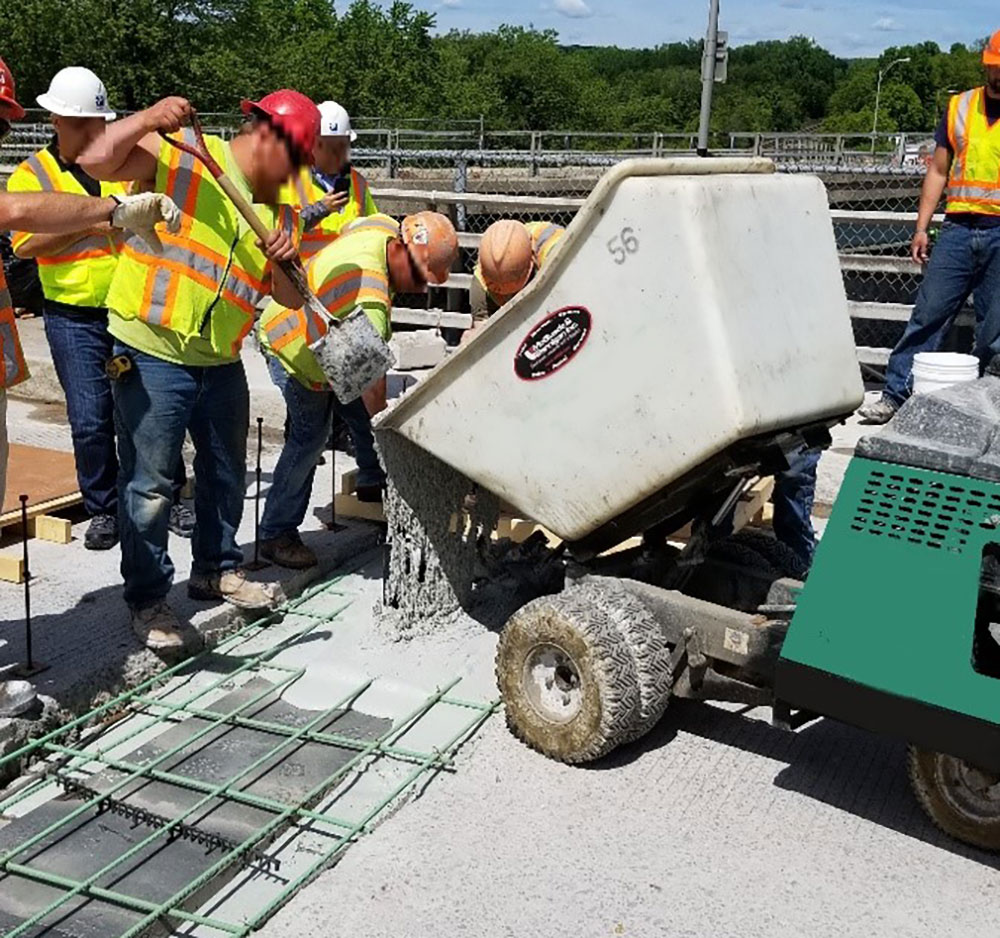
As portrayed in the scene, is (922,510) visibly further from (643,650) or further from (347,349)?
(347,349)

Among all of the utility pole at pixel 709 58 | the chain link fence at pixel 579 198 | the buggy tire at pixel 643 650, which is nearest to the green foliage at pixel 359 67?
the chain link fence at pixel 579 198

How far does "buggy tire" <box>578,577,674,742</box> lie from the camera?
12.0 ft

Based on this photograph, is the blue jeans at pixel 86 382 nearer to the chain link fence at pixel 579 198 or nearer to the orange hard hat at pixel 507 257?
the orange hard hat at pixel 507 257

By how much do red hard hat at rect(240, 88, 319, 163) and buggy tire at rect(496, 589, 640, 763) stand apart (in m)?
1.61

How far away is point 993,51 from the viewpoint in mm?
6375

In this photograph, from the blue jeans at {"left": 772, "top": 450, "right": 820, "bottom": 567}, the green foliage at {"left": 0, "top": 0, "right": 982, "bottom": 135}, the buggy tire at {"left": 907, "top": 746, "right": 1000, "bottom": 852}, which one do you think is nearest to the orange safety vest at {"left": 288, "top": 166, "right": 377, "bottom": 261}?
the blue jeans at {"left": 772, "top": 450, "right": 820, "bottom": 567}

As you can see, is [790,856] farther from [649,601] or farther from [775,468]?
[775,468]

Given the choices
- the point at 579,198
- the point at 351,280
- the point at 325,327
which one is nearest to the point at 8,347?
the point at 325,327

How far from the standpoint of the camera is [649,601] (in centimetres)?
380

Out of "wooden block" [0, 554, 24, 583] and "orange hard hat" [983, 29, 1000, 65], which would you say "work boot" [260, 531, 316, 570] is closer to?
"wooden block" [0, 554, 24, 583]

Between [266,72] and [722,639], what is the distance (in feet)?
155

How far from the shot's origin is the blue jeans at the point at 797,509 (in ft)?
15.6

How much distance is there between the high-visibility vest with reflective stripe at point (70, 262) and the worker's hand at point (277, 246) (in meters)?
1.43

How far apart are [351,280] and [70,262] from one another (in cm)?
137
